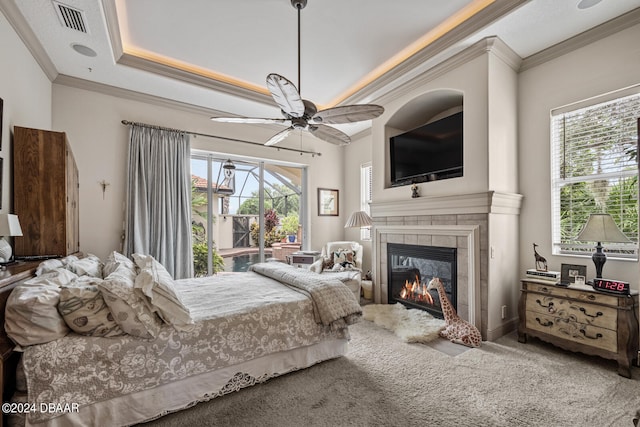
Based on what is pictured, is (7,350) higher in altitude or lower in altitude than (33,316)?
lower

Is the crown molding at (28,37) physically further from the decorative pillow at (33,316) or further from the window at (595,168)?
the window at (595,168)

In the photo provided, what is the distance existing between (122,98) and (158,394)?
375 centimetres

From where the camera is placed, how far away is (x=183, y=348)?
176 cm

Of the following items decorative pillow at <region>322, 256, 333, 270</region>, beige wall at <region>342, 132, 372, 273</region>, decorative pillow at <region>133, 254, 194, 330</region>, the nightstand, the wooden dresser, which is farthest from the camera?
beige wall at <region>342, 132, 372, 273</region>

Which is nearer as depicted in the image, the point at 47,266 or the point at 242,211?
the point at 47,266

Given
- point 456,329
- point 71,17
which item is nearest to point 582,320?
point 456,329

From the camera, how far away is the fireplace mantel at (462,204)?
2869 millimetres

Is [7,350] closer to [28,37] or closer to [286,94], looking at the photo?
[286,94]

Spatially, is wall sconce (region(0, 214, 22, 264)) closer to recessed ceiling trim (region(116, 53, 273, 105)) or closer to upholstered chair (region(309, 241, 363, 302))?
recessed ceiling trim (region(116, 53, 273, 105))

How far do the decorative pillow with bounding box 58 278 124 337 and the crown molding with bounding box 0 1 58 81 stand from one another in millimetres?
2401

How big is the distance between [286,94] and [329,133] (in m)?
0.78

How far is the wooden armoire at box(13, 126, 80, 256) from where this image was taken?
2314mm

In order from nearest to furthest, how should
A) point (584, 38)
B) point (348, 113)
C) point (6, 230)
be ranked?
point (6, 230) → point (348, 113) → point (584, 38)

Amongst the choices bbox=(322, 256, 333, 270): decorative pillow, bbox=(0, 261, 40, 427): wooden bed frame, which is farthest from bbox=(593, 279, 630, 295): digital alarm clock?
bbox=(0, 261, 40, 427): wooden bed frame
